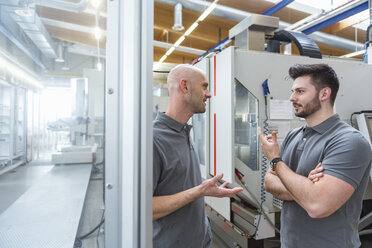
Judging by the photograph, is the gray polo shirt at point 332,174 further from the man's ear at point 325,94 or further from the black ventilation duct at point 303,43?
the black ventilation duct at point 303,43

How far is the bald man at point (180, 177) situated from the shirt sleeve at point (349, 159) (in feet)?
1.51

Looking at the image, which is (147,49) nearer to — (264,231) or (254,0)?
(264,231)

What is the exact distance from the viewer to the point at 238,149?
1926 millimetres

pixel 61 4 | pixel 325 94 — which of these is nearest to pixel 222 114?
pixel 325 94

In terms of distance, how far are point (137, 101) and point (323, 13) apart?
3.48 m

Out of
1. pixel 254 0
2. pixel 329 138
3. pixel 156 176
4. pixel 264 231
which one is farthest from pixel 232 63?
pixel 254 0

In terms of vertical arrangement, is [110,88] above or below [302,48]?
below

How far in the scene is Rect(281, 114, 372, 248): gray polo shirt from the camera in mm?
1104

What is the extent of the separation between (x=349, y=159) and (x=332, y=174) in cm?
11

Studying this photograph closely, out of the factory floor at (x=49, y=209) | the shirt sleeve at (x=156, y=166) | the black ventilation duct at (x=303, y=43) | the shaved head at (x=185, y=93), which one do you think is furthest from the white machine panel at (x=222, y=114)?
the factory floor at (x=49, y=209)

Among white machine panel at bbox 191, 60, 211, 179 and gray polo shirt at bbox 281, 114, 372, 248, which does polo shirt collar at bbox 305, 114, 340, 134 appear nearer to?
gray polo shirt at bbox 281, 114, 372, 248

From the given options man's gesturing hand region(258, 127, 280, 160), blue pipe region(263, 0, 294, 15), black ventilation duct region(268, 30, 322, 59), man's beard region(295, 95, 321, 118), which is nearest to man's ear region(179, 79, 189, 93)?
man's gesturing hand region(258, 127, 280, 160)

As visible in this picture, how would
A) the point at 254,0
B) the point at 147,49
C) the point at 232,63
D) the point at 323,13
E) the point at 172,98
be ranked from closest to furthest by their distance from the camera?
the point at 147,49 < the point at 172,98 < the point at 232,63 < the point at 323,13 < the point at 254,0

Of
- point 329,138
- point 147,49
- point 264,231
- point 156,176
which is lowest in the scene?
point 264,231
